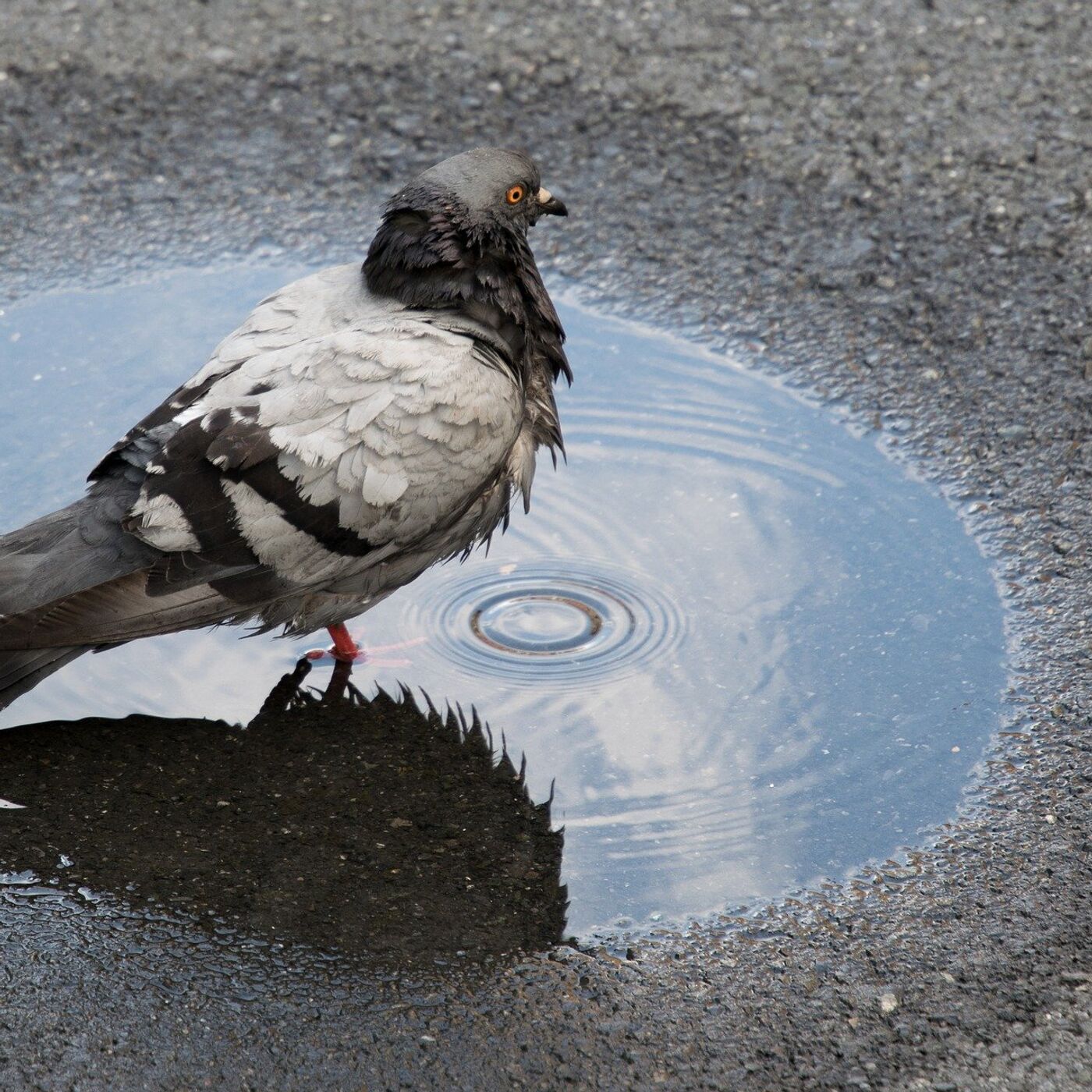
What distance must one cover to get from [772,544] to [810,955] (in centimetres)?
164

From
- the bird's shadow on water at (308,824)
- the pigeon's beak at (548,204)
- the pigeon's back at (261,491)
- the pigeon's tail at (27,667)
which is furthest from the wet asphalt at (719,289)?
the pigeon's beak at (548,204)

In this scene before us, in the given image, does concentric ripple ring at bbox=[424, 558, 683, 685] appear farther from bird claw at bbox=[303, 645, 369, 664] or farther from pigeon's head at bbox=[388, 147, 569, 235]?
pigeon's head at bbox=[388, 147, 569, 235]

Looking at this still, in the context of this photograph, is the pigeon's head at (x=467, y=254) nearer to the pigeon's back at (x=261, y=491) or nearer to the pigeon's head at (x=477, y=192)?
the pigeon's head at (x=477, y=192)

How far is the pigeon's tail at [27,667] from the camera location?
161 inches

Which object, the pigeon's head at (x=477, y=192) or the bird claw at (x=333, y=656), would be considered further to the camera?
the bird claw at (x=333, y=656)

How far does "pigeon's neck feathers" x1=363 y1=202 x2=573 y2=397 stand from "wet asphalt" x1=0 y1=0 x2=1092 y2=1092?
1411 millimetres

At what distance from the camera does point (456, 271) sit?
450 cm

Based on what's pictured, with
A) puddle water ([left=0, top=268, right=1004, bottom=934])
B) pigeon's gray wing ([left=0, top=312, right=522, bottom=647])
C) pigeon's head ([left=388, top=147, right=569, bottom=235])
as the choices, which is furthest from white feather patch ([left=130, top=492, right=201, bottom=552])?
pigeon's head ([left=388, top=147, right=569, bottom=235])

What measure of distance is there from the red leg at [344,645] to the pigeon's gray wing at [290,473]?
1.01ft

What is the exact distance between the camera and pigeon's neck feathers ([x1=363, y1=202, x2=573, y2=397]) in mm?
4461

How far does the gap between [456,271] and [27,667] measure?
165 centimetres

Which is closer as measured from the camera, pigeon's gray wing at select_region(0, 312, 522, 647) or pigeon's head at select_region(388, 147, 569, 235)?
pigeon's gray wing at select_region(0, 312, 522, 647)

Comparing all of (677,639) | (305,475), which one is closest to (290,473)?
(305,475)

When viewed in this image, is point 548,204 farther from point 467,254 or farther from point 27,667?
point 27,667
